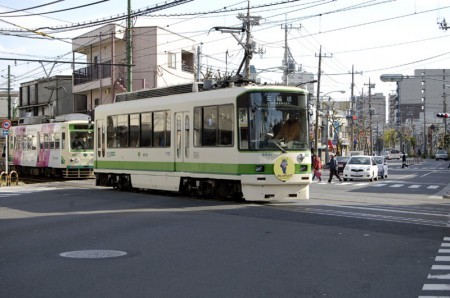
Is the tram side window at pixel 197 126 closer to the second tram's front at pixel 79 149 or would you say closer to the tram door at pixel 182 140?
the tram door at pixel 182 140

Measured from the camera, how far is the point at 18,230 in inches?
503

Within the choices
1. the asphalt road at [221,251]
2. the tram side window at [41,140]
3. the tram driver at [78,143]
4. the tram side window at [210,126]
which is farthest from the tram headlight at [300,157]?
the tram side window at [41,140]

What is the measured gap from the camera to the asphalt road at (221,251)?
7414 millimetres

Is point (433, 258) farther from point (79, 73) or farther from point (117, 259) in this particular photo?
point (79, 73)

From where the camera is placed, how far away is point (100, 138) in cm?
2538

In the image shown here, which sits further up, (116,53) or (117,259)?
(116,53)

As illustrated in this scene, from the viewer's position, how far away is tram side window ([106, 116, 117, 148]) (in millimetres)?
24219

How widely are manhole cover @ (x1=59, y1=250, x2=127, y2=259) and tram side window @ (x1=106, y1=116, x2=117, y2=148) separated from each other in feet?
47.7

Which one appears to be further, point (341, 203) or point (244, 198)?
point (341, 203)

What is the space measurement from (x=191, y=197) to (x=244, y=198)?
315cm

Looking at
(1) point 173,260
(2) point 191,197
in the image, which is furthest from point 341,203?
(1) point 173,260

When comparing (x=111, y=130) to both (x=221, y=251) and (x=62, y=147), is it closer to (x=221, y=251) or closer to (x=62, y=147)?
(x=62, y=147)

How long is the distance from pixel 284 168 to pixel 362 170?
21147 mm

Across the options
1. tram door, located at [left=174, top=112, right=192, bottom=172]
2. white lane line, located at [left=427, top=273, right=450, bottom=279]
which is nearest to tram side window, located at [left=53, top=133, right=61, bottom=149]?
tram door, located at [left=174, top=112, right=192, bottom=172]
